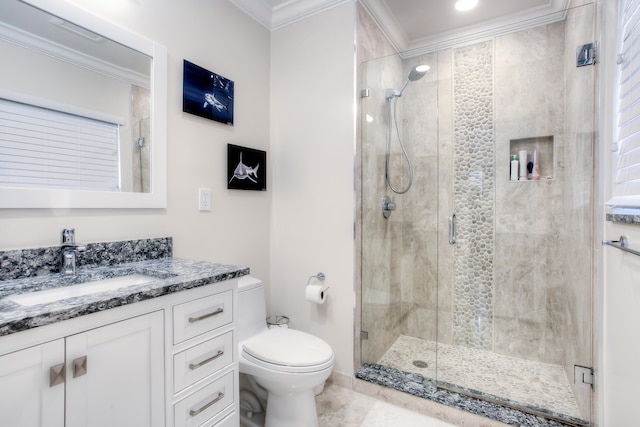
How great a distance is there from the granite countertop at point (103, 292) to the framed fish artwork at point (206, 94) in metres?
0.87

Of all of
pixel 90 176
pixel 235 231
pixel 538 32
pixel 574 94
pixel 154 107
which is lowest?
pixel 235 231

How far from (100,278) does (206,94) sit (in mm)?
1161

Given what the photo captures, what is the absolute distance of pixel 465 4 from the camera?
86.0 inches

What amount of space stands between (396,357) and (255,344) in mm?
1195

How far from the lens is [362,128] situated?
2.08 metres

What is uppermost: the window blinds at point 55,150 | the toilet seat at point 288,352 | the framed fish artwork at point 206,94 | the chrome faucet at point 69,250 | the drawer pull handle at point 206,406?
the framed fish artwork at point 206,94

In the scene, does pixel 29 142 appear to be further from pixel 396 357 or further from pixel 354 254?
pixel 396 357

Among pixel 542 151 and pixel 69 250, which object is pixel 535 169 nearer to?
pixel 542 151

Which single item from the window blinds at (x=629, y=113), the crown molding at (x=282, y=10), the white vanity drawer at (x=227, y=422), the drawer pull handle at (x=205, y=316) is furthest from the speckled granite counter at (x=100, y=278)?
the crown molding at (x=282, y=10)

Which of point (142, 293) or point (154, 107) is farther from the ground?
point (154, 107)

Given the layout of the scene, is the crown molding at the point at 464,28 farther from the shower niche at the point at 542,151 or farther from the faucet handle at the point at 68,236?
the faucet handle at the point at 68,236

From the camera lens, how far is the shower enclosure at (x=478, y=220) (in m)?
2.05

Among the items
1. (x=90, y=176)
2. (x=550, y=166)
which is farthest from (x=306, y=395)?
(x=550, y=166)

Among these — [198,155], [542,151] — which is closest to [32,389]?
[198,155]
